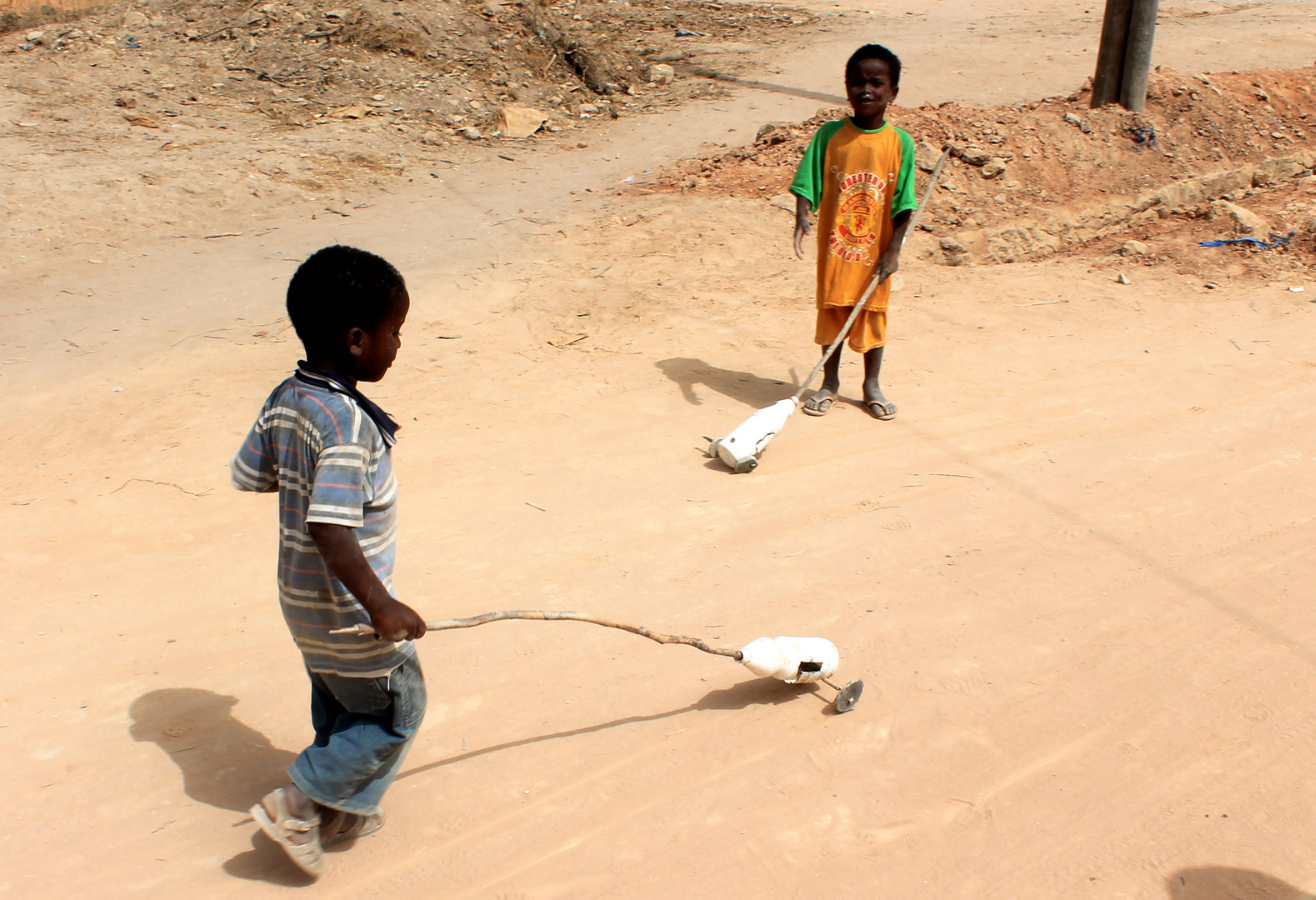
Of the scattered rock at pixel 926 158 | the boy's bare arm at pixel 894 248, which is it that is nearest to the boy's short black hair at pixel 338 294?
the boy's bare arm at pixel 894 248

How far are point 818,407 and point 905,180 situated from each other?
115cm

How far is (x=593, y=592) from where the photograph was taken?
11.4ft

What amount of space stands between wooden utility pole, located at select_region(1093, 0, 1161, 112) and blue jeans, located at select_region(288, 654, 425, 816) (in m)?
8.96

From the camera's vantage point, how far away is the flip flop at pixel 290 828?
218 cm

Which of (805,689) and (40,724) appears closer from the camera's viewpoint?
(40,724)

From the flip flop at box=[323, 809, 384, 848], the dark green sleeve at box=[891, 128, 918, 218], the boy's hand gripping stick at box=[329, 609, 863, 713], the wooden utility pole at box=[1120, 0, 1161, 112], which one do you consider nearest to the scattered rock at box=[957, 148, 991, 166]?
the wooden utility pole at box=[1120, 0, 1161, 112]

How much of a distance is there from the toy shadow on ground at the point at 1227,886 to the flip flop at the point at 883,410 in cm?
286

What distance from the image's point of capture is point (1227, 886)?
2.31 m

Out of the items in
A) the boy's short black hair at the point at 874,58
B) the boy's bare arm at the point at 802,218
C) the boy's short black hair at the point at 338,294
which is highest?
the boy's short black hair at the point at 874,58

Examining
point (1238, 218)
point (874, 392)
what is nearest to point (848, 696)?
point (874, 392)

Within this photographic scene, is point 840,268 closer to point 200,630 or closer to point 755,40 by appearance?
point 200,630

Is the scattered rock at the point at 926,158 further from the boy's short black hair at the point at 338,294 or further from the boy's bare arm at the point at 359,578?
the boy's bare arm at the point at 359,578

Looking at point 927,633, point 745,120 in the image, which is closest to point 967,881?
point 927,633

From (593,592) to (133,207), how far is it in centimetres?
633
